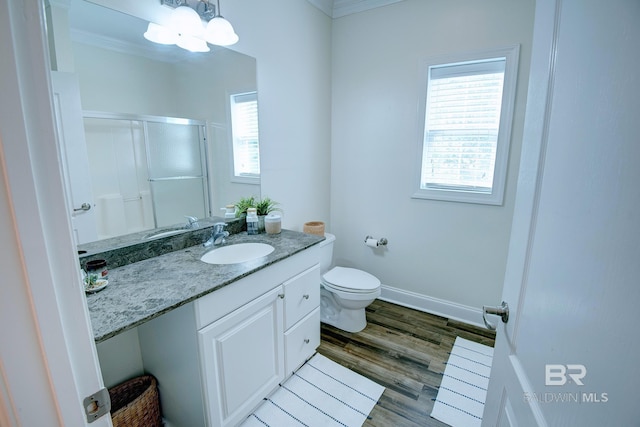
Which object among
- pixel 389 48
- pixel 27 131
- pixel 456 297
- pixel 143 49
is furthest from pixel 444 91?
pixel 27 131

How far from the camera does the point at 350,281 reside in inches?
90.8

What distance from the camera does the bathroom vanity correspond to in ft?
3.80

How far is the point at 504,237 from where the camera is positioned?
7.21 feet

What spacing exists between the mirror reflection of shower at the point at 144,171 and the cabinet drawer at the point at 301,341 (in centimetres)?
93

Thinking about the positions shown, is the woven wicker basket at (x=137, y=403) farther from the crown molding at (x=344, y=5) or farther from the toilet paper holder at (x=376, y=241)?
the crown molding at (x=344, y=5)

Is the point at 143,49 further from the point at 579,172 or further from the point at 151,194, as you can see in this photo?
the point at 579,172

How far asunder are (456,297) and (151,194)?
7.80 feet

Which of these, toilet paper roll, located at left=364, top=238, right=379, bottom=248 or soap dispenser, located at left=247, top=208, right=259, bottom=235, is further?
toilet paper roll, located at left=364, top=238, right=379, bottom=248

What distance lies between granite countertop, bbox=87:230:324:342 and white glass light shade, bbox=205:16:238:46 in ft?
3.88

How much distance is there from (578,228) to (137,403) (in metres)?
1.74

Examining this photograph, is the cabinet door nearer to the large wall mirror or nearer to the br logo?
the large wall mirror

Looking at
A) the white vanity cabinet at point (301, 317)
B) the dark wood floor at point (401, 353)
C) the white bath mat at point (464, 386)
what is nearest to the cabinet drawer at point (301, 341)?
the white vanity cabinet at point (301, 317)

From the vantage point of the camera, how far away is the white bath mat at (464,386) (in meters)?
1.60

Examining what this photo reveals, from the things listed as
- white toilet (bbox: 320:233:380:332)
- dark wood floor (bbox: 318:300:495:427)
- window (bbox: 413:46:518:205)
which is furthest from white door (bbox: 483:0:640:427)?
window (bbox: 413:46:518:205)
